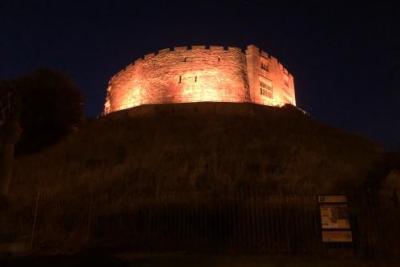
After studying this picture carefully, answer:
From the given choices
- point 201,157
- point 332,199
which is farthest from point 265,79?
point 332,199

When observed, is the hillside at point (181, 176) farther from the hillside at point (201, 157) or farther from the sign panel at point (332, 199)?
the sign panel at point (332, 199)

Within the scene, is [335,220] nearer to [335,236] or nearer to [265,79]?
[335,236]

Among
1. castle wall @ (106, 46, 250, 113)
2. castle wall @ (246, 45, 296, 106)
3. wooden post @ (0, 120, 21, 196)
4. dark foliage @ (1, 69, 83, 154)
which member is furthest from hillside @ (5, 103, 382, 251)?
castle wall @ (246, 45, 296, 106)

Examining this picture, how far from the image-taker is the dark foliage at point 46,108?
20375 millimetres

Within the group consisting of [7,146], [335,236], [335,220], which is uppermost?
[7,146]

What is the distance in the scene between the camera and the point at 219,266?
591cm

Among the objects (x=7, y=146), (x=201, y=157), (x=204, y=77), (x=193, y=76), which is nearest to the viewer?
(x=7, y=146)

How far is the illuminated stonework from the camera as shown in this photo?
27656 millimetres

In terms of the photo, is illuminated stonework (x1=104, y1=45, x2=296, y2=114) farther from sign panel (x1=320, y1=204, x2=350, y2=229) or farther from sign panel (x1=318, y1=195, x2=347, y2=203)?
sign panel (x1=320, y1=204, x2=350, y2=229)

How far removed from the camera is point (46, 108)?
68.8ft

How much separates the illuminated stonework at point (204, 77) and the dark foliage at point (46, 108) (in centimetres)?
763

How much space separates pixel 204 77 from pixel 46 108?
12364 mm

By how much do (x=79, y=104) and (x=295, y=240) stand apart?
18.9 m

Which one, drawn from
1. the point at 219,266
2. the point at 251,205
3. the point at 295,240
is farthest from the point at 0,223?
the point at 295,240
